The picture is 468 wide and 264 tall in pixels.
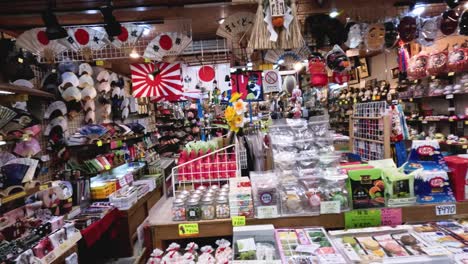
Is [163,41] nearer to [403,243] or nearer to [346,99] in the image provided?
[403,243]

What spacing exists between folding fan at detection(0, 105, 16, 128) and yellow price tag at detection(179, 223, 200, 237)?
1.90 meters

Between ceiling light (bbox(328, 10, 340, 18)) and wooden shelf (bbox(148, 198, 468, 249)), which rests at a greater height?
ceiling light (bbox(328, 10, 340, 18))

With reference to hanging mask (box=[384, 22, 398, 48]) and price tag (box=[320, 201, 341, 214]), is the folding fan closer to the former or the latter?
price tag (box=[320, 201, 341, 214])

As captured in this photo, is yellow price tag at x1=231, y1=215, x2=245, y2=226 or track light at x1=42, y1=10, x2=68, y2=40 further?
track light at x1=42, y1=10, x2=68, y2=40

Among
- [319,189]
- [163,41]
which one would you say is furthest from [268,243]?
[163,41]

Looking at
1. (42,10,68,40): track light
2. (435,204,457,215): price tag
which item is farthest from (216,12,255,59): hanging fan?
(435,204,457,215): price tag

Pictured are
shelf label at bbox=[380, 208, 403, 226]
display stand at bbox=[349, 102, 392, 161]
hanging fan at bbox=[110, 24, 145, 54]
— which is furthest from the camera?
display stand at bbox=[349, 102, 392, 161]

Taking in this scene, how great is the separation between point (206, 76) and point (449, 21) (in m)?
2.84

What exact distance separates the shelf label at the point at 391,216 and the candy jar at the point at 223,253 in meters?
0.88

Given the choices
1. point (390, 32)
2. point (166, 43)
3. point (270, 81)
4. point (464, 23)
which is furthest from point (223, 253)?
point (270, 81)

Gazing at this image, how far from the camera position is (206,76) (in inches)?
167

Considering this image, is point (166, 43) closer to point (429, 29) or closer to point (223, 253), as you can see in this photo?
point (223, 253)

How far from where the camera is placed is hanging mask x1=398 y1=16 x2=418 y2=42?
110 inches

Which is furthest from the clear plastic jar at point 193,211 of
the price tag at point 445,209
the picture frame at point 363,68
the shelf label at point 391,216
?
the picture frame at point 363,68
